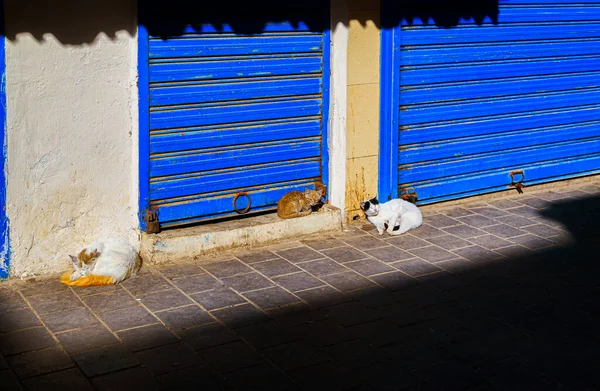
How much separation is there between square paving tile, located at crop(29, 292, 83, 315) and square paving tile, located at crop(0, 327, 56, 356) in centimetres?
38

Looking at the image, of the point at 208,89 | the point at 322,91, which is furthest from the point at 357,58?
the point at 208,89

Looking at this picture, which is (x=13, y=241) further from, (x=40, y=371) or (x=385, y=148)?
(x=385, y=148)

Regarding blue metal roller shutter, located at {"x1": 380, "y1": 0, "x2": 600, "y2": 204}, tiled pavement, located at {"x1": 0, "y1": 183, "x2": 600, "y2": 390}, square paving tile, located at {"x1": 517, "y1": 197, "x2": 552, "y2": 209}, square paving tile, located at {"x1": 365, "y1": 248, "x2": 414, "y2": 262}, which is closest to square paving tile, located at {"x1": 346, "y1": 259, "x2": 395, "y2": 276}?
tiled pavement, located at {"x1": 0, "y1": 183, "x2": 600, "y2": 390}

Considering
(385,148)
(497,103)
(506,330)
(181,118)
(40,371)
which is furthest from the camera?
(497,103)

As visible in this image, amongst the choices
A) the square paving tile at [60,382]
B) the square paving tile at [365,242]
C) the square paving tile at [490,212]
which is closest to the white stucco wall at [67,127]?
the square paving tile at [60,382]

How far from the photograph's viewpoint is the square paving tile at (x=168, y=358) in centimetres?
574

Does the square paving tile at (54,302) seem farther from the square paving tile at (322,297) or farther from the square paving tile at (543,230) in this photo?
the square paving tile at (543,230)

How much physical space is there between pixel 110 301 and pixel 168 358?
119cm

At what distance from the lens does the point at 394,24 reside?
863cm

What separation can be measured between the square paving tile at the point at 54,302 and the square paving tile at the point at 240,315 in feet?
3.78

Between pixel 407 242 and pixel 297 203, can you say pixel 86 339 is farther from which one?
pixel 407 242

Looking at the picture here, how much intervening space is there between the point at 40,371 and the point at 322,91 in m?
4.06

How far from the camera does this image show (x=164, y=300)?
6.89 meters

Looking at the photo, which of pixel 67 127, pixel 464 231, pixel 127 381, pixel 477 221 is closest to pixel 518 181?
pixel 477 221
